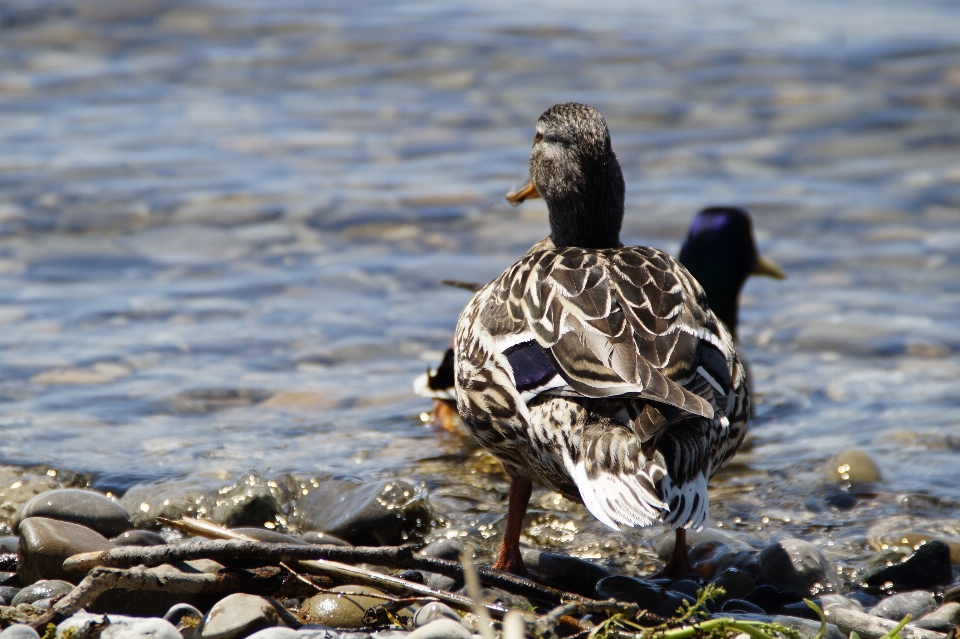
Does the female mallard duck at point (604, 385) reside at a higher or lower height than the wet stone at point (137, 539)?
higher

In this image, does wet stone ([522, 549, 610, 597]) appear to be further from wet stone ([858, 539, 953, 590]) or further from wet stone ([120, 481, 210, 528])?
wet stone ([120, 481, 210, 528])

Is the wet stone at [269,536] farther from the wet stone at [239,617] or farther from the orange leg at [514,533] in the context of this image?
the orange leg at [514,533]

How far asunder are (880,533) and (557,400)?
177cm

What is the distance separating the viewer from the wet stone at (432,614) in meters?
3.23

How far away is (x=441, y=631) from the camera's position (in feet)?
9.72

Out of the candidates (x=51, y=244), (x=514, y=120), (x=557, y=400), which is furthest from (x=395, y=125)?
(x=557, y=400)

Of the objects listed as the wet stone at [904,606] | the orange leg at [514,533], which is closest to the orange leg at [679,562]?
the orange leg at [514,533]

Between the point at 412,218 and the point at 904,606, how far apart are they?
571 centimetres

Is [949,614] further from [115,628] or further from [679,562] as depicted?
[115,628]

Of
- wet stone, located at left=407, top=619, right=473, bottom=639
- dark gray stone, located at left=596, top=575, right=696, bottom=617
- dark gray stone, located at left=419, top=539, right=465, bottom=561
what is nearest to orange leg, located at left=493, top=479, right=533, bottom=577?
dark gray stone, located at left=419, top=539, right=465, bottom=561

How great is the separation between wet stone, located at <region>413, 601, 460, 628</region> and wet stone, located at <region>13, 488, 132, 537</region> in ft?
4.71

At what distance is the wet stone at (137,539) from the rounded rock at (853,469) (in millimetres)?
2912

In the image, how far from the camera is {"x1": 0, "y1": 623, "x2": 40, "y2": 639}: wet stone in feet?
9.59

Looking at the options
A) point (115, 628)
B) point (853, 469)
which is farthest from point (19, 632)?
point (853, 469)
